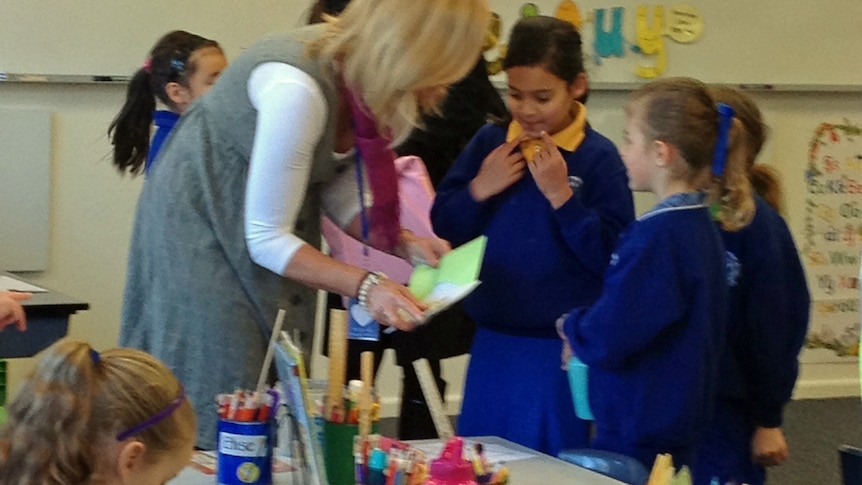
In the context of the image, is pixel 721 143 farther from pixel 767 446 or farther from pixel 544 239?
pixel 767 446

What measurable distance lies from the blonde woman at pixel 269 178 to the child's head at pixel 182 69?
139cm

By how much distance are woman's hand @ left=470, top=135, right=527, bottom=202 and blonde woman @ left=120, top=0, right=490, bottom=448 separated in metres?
0.36

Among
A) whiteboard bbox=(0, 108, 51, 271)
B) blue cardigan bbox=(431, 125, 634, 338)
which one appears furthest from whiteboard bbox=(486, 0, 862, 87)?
blue cardigan bbox=(431, 125, 634, 338)

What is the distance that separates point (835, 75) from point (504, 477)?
14.2 ft

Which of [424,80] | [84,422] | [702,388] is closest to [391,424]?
[702,388]

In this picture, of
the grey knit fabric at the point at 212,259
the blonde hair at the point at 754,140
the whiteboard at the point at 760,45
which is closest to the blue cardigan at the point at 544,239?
the blonde hair at the point at 754,140

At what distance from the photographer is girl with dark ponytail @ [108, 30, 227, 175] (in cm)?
325

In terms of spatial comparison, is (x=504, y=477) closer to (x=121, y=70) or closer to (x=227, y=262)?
(x=227, y=262)

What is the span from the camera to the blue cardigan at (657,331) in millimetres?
1902

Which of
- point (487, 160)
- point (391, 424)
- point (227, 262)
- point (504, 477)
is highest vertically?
point (487, 160)

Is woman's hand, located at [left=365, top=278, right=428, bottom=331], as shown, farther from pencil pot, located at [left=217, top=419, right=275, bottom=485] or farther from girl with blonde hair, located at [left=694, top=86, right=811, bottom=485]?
girl with blonde hair, located at [left=694, top=86, right=811, bottom=485]

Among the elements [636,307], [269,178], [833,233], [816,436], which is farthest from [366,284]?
[833,233]

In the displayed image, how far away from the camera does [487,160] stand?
2.26 meters

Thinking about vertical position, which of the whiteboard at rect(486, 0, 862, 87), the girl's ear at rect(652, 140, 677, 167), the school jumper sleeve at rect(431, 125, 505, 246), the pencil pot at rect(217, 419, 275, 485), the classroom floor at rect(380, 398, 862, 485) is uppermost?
the whiteboard at rect(486, 0, 862, 87)
